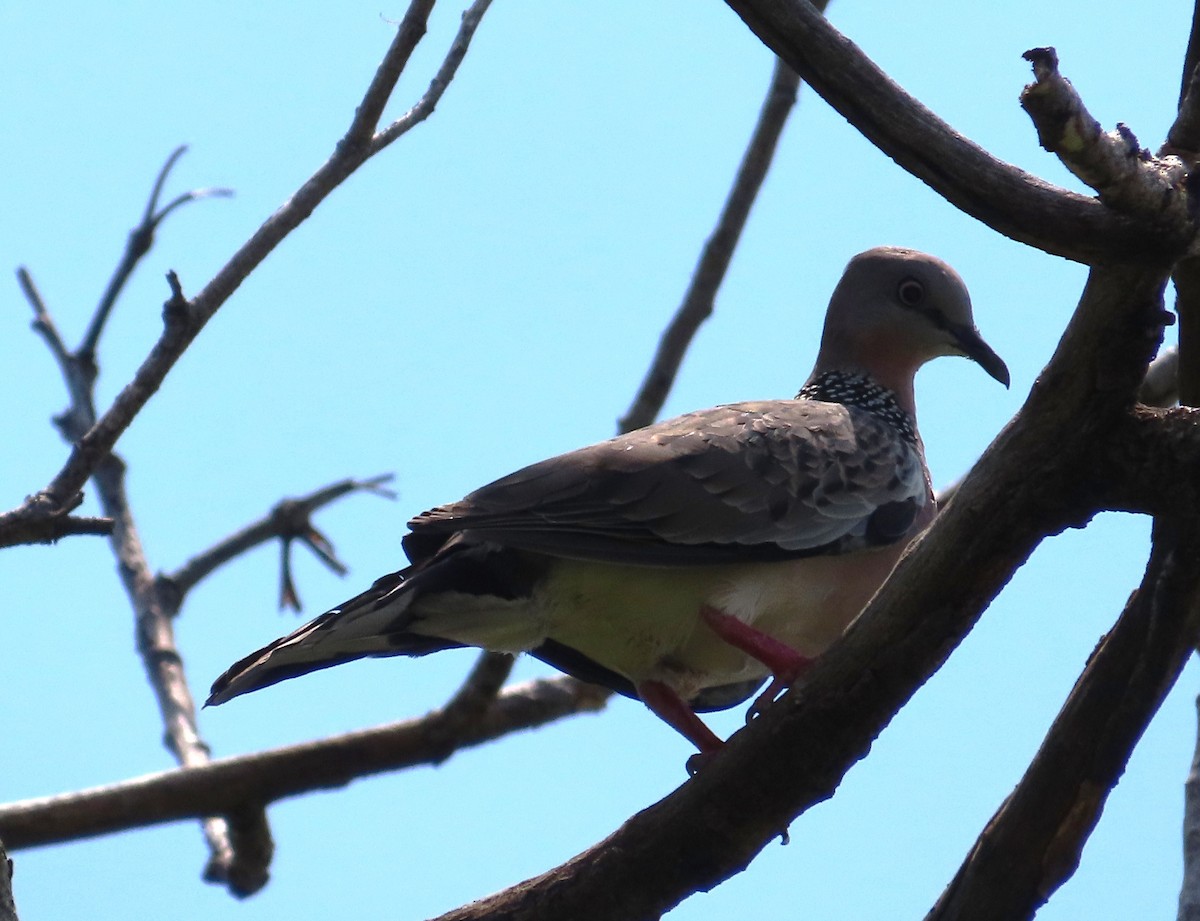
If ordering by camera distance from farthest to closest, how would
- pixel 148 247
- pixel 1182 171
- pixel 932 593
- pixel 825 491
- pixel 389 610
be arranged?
pixel 148 247 → pixel 825 491 → pixel 389 610 → pixel 932 593 → pixel 1182 171

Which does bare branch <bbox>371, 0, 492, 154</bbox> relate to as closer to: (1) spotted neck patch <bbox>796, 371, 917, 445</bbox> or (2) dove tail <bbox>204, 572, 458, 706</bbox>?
(2) dove tail <bbox>204, 572, 458, 706</bbox>

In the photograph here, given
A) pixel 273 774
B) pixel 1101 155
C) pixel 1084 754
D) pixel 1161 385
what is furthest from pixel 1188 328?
pixel 273 774

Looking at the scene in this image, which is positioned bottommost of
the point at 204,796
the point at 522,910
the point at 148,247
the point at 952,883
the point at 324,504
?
the point at 952,883

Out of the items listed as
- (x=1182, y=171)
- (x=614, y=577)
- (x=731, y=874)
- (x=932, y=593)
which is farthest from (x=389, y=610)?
(x=1182, y=171)

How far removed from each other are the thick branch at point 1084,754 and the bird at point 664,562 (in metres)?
0.77

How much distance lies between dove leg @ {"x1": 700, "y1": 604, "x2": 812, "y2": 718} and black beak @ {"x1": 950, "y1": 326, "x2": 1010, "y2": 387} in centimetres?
162

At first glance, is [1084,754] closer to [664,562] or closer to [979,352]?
[664,562]

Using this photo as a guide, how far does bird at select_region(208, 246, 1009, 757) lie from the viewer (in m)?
4.33

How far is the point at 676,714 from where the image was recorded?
4773mm

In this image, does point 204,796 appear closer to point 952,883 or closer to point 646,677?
point 646,677

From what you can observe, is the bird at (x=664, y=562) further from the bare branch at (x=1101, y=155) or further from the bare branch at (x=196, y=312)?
the bare branch at (x=1101, y=155)

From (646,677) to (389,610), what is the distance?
0.91m

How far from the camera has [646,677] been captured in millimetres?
4809

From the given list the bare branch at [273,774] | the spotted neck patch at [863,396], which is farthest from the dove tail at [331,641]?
the spotted neck patch at [863,396]
